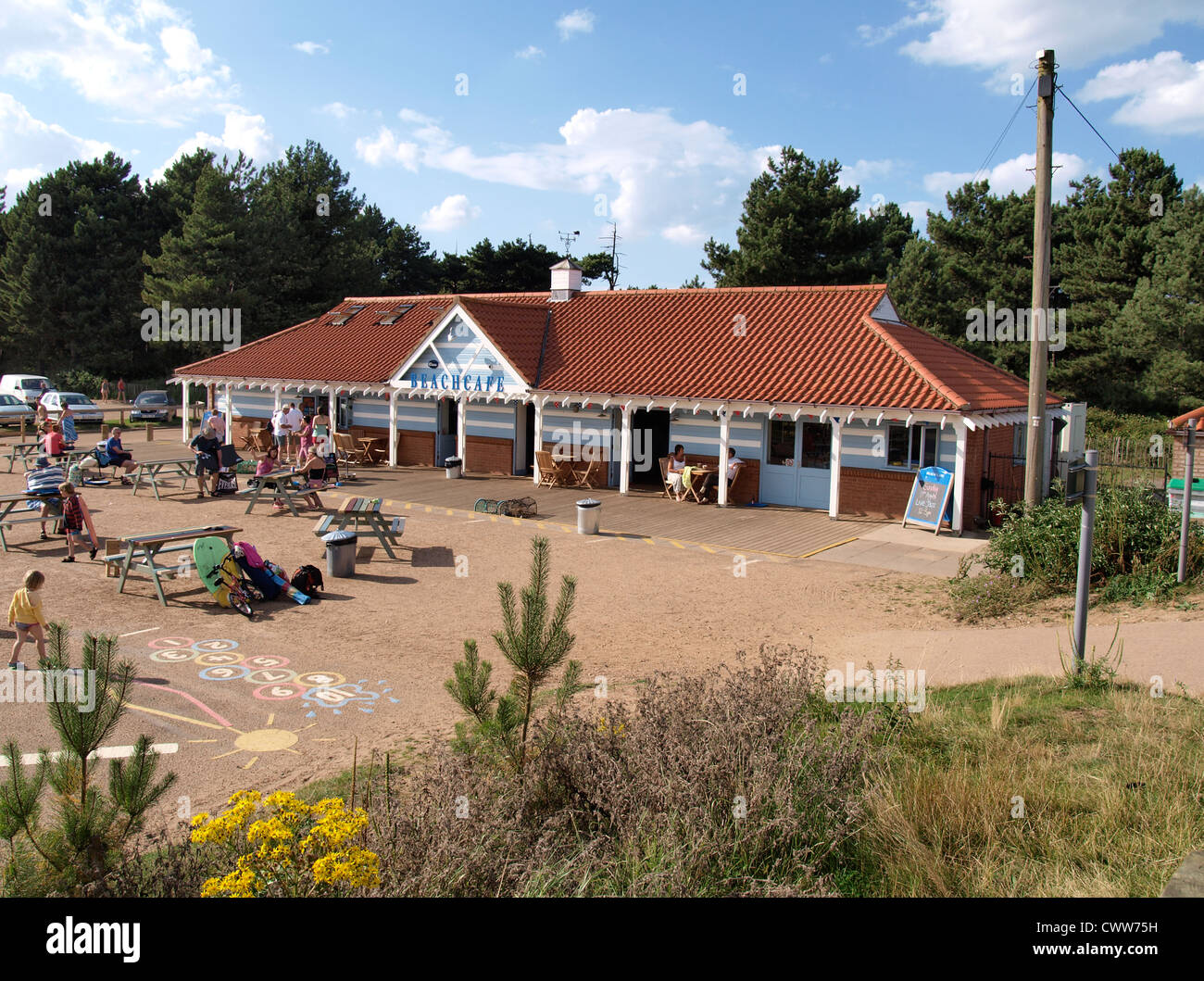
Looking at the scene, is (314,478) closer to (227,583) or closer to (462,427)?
(462,427)

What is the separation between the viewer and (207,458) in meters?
20.8

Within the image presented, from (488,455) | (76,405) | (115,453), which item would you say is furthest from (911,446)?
(76,405)

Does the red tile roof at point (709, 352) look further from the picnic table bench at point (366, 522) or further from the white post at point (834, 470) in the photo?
the picnic table bench at point (366, 522)

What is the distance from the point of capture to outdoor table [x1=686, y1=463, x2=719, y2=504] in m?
21.7

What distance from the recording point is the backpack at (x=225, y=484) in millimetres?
21234

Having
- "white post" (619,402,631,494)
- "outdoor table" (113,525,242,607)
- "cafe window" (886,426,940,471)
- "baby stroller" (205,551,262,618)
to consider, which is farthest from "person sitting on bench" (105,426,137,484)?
"cafe window" (886,426,940,471)

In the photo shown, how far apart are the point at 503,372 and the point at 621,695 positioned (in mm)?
17404

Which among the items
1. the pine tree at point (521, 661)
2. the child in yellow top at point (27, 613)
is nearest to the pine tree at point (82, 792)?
the pine tree at point (521, 661)

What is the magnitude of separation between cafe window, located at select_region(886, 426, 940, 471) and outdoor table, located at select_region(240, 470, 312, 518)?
1220 centimetres

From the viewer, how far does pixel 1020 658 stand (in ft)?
31.4

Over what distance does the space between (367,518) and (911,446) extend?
11.1m

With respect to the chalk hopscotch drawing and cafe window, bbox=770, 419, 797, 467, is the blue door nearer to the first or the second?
cafe window, bbox=770, 419, 797, 467

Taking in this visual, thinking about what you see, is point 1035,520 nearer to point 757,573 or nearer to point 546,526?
point 757,573

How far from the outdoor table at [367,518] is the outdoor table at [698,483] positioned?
8.10m
